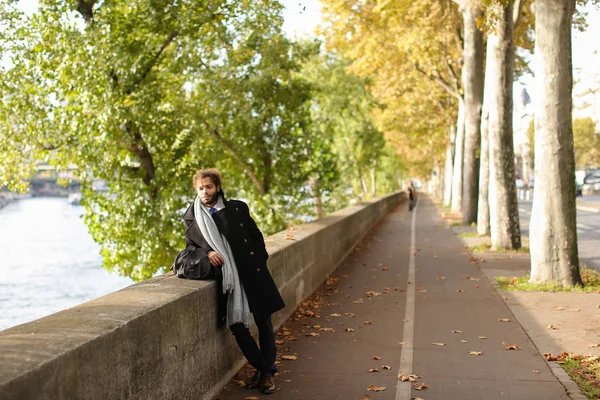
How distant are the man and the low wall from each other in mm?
227

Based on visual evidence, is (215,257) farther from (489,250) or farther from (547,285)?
(489,250)

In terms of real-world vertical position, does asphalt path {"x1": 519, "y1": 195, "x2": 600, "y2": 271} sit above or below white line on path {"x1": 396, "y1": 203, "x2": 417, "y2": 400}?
below

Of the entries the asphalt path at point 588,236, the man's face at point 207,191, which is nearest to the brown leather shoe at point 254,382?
the man's face at point 207,191

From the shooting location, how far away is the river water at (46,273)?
39531 mm

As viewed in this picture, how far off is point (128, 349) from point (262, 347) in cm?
206

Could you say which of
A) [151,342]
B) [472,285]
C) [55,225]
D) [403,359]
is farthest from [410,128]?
[55,225]

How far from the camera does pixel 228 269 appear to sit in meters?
6.02

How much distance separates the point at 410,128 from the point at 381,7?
24.6 meters

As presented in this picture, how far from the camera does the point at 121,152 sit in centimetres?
2097

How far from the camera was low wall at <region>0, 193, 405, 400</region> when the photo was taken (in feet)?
11.3

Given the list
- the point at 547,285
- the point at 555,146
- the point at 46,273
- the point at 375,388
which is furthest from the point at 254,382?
the point at 46,273

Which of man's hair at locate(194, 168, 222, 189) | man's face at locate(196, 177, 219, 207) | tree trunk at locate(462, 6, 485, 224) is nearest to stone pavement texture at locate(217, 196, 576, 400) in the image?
man's face at locate(196, 177, 219, 207)

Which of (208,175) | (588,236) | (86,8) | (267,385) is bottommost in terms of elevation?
(588,236)

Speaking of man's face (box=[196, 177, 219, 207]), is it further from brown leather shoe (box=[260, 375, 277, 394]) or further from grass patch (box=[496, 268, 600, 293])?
grass patch (box=[496, 268, 600, 293])
